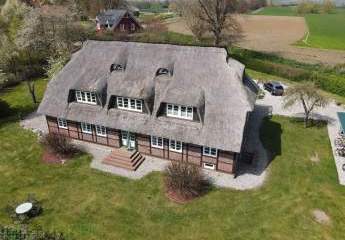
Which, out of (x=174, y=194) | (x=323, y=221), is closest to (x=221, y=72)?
(x=174, y=194)

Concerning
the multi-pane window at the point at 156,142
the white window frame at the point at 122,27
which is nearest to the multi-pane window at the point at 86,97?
the multi-pane window at the point at 156,142

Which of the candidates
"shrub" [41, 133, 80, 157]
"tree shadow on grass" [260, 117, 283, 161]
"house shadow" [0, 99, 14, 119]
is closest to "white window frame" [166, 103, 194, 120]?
"tree shadow on grass" [260, 117, 283, 161]

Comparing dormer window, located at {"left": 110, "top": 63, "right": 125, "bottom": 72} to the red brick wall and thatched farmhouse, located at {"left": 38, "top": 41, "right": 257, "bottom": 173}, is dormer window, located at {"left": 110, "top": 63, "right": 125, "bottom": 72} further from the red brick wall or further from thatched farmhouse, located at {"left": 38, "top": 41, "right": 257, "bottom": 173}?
the red brick wall

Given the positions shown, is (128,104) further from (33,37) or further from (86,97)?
(33,37)

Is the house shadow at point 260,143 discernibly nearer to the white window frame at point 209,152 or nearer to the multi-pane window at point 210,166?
the multi-pane window at point 210,166

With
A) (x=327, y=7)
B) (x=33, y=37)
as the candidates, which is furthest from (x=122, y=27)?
(x=327, y=7)

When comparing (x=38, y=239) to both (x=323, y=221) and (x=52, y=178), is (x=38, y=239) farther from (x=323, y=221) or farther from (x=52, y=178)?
(x=323, y=221)

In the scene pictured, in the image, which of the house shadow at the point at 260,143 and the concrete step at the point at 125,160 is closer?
the concrete step at the point at 125,160

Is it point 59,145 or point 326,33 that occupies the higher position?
point 59,145
